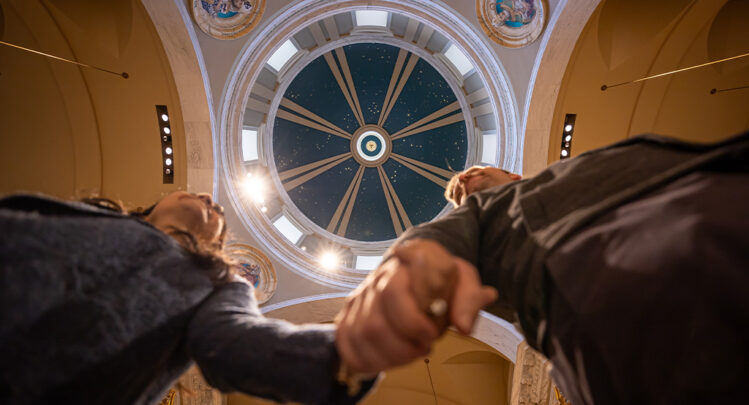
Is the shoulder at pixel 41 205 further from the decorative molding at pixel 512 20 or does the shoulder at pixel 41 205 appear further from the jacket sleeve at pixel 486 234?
the decorative molding at pixel 512 20

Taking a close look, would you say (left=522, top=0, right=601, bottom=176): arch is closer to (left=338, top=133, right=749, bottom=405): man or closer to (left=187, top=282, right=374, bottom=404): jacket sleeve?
(left=338, top=133, right=749, bottom=405): man

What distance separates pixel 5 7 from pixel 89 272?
256 inches

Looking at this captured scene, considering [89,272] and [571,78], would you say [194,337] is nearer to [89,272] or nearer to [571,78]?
[89,272]

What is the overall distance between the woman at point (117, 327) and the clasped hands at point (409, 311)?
0.18 metres

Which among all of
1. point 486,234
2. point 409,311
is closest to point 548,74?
point 486,234

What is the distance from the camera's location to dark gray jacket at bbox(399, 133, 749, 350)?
3.57ft

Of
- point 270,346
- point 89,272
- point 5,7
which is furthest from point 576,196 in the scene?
point 5,7

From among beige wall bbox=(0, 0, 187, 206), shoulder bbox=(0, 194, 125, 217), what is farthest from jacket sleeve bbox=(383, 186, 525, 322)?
beige wall bbox=(0, 0, 187, 206)

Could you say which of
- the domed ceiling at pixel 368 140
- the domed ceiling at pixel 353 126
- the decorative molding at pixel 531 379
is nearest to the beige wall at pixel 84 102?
the domed ceiling at pixel 353 126

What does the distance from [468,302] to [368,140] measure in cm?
1225

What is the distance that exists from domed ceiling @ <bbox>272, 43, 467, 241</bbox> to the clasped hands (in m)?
10.4

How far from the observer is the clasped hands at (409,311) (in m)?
0.77

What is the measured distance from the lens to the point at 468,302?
0.82 metres

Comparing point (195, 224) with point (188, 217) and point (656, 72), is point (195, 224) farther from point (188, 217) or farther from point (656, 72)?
point (656, 72)
